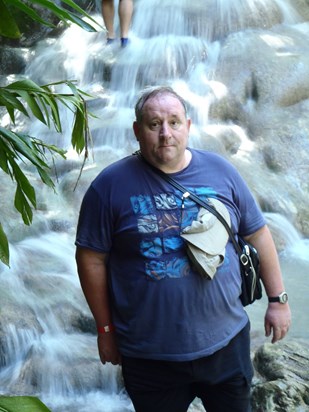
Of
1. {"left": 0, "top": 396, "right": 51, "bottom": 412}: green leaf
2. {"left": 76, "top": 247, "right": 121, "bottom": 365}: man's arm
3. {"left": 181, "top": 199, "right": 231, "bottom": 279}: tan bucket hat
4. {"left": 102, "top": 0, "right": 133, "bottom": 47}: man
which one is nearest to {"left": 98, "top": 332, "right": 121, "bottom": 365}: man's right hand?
{"left": 76, "top": 247, "right": 121, "bottom": 365}: man's arm

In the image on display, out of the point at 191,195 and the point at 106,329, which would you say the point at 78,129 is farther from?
the point at 106,329

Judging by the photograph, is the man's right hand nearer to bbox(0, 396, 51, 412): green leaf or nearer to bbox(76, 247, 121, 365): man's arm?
bbox(76, 247, 121, 365): man's arm

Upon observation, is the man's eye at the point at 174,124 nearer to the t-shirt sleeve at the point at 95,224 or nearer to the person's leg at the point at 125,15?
the t-shirt sleeve at the point at 95,224

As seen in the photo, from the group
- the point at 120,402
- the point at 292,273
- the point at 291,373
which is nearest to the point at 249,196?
the point at 291,373

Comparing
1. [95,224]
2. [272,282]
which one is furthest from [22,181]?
[272,282]

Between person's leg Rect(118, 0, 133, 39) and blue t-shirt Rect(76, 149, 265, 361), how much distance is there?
665 cm

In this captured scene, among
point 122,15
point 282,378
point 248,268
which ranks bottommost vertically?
point 282,378

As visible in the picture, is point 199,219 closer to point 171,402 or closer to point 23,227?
point 171,402

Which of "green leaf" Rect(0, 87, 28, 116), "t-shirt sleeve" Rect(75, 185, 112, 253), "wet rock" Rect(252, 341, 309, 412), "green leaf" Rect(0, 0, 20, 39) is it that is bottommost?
"wet rock" Rect(252, 341, 309, 412)

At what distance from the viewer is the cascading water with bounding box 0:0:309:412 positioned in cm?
401

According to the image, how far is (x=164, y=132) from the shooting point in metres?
2.12

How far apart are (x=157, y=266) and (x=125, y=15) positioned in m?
6.91

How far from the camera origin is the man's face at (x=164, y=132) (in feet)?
6.98

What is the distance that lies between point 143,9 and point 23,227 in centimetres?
469
